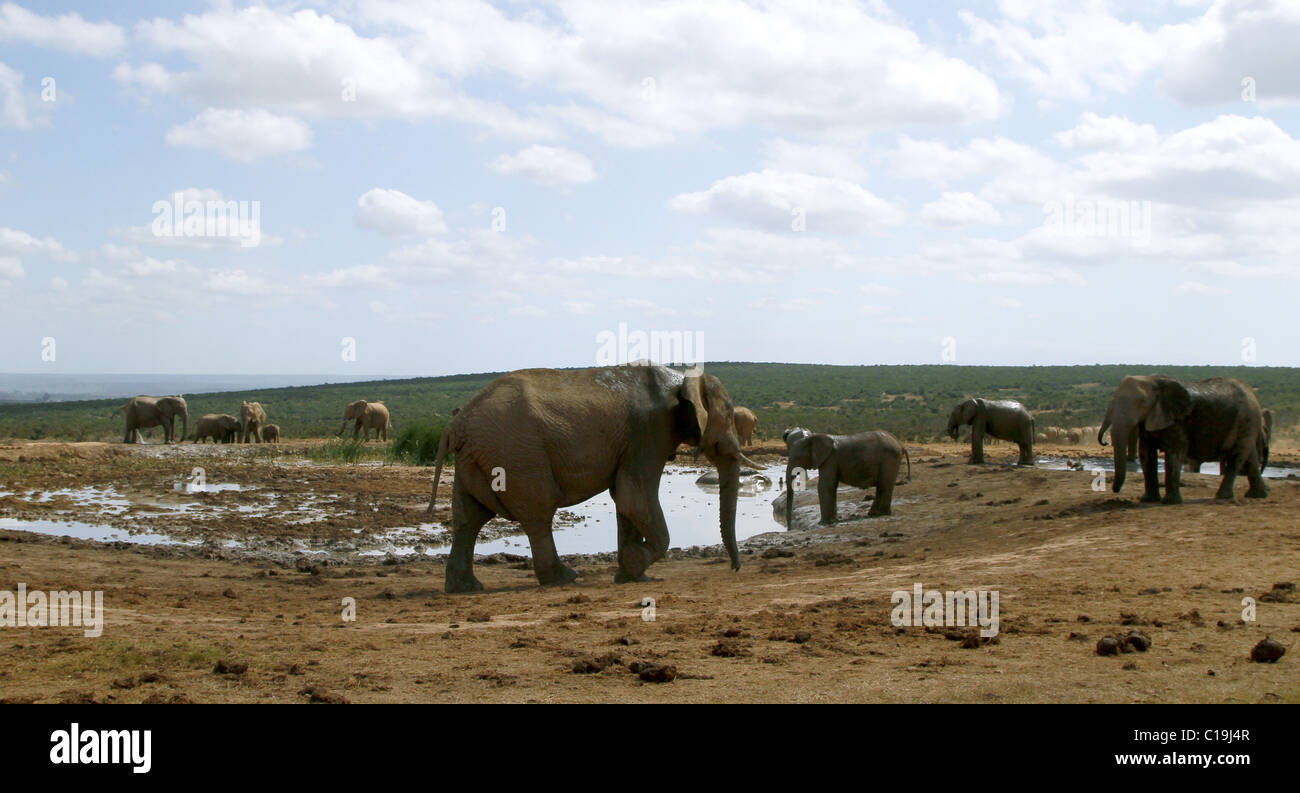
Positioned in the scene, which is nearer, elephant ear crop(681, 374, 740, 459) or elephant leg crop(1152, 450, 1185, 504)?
elephant ear crop(681, 374, 740, 459)

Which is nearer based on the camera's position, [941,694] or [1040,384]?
[941,694]

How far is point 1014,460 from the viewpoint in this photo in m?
28.4

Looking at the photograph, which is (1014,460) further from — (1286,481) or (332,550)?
(332,550)

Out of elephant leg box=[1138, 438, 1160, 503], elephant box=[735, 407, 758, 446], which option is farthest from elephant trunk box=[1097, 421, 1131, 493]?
elephant box=[735, 407, 758, 446]

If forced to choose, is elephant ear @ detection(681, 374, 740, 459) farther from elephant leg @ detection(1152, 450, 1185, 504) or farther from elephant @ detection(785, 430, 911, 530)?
elephant leg @ detection(1152, 450, 1185, 504)

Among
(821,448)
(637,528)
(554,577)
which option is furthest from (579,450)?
(821,448)

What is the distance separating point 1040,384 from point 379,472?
78590 millimetres

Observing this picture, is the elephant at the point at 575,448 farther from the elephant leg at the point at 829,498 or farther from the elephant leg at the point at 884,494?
the elephant leg at the point at 884,494

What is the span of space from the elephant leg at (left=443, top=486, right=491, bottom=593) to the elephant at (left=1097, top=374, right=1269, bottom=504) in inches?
389

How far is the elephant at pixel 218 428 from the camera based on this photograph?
140 feet

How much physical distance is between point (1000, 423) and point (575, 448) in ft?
53.4

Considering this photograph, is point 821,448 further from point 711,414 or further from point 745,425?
point 745,425

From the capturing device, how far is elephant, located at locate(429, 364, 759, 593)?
11.8m

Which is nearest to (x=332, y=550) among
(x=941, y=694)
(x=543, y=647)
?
(x=543, y=647)
